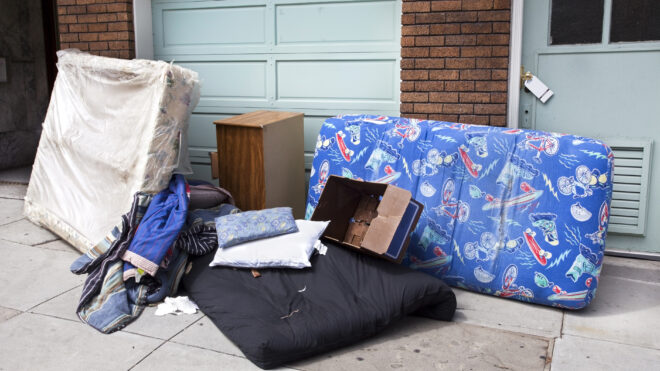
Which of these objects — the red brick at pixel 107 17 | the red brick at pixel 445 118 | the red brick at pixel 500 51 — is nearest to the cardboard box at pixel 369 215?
the red brick at pixel 445 118

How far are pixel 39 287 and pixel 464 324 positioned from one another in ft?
9.01

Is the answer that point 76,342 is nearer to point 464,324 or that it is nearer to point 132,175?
point 132,175

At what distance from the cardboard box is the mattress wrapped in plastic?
45.4 inches

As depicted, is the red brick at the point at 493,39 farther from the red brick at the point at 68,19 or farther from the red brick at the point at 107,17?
the red brick at the point at 68,19

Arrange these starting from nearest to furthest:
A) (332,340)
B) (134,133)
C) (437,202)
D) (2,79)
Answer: (332,340)
(437,202)
(134,133)
(2,79)

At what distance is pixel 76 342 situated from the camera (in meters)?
3.31

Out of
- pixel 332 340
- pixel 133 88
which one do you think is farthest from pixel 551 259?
pixel 133 88

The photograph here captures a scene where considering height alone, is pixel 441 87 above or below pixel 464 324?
above

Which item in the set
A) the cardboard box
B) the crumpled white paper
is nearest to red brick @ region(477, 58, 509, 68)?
the cardboard box

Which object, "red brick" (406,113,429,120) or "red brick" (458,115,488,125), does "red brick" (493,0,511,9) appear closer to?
"red brick" (458,115,488,125)

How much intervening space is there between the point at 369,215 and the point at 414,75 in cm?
134

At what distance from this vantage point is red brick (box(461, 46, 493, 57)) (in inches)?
181

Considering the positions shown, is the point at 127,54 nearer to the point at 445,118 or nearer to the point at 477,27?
the point at 445,118

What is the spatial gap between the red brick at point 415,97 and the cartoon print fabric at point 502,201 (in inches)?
22.5
